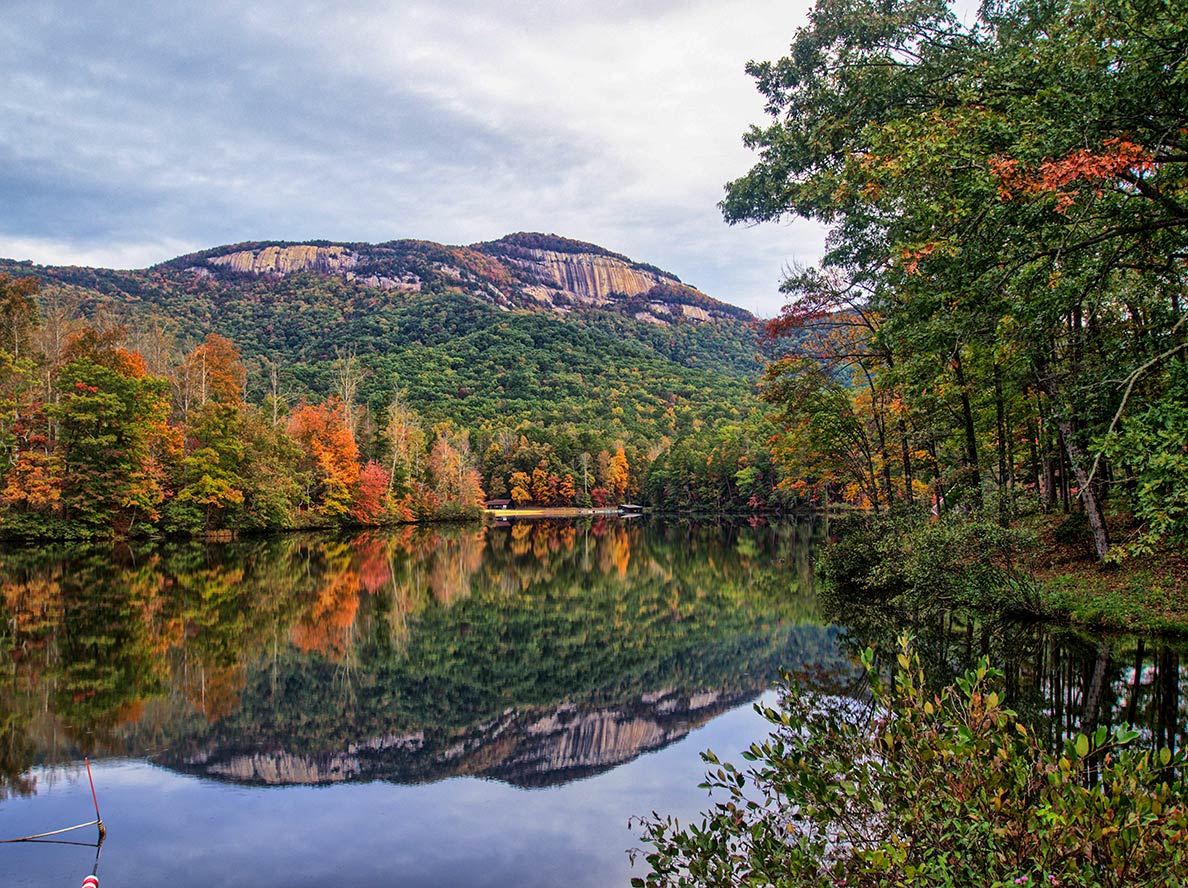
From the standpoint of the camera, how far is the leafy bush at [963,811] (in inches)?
109

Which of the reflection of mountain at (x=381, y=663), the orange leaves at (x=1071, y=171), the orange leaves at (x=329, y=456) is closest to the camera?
the orange leaves at (x=1071, y=171)

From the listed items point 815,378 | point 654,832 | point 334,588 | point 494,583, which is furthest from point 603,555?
point 654,832

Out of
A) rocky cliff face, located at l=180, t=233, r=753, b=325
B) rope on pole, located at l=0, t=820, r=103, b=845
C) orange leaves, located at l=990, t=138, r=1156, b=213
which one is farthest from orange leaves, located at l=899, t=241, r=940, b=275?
rocky cliff face, located at l=180, t=233, r=753, b=325

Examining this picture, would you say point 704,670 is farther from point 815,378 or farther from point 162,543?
point 162,543

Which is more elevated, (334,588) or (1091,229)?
(1091,229)

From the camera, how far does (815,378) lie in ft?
64.8

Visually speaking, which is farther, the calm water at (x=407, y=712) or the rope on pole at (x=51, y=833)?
the calm water at (x=407, y=712)

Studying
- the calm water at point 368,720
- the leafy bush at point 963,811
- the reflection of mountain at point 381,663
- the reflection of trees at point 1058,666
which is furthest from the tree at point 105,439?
the leafy bush at point 963,811

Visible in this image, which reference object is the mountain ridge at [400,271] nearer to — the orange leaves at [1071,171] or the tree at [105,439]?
the tree at [105,439]

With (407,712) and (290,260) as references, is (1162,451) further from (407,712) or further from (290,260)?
(290,260)

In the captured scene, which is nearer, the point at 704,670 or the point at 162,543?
the point at 704,670

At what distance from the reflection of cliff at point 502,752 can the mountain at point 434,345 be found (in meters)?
57.8

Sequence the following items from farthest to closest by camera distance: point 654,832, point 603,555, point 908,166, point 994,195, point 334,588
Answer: point 603,555
point 334,588
point 908,166
point 994,195
point 654,832

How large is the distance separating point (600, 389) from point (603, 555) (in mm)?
78100
